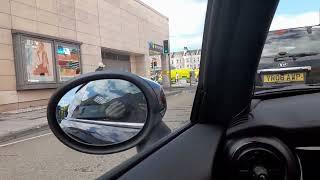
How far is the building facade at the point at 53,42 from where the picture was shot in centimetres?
1859

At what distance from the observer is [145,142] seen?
5.78 ft

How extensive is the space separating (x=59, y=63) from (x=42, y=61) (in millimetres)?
1141

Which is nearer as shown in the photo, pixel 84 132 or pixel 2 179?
pixel 84 132

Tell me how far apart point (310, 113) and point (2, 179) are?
17.5 feet

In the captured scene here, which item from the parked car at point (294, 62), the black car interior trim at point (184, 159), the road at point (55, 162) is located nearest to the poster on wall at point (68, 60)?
the road at point (55, 162)

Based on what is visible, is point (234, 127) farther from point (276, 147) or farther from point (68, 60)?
point (68, 60)

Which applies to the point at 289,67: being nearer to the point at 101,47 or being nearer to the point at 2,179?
the point at 2,179

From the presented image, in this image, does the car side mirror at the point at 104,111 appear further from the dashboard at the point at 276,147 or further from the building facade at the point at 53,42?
the building facade at the point at 53,42

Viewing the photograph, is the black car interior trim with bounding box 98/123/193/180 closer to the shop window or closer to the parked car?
the parked car

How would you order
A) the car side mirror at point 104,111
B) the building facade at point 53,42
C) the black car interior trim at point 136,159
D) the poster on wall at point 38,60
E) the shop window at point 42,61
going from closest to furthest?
1. the black car interior trim at point 136,159
2. the car side mirror at point 104,111
3. the building facade at point 53,42
4. the shop window at point 42,61
5. the poster on wall at point 38,60

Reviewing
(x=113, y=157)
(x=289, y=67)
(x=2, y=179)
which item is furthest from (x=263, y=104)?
(x=289, y=67)

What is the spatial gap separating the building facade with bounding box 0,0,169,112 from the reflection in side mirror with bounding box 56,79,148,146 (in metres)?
13.4

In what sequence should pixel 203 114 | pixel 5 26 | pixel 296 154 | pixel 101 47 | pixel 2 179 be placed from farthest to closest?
1. pixel 101 47
2. pixel 5 26
3. pixel 2 179
4. pixel 203 114
5. pixel 296 154

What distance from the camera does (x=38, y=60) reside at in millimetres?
20297
